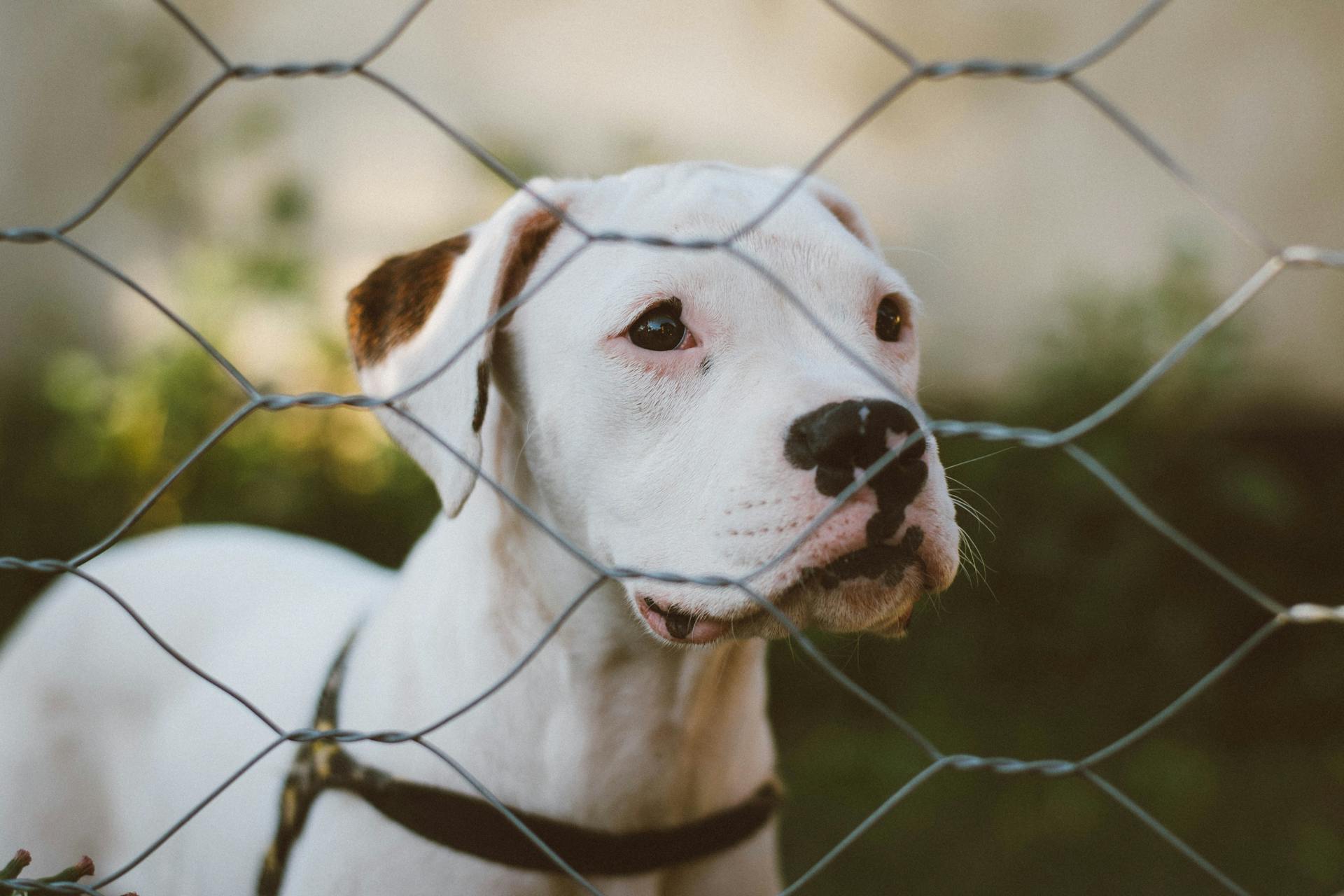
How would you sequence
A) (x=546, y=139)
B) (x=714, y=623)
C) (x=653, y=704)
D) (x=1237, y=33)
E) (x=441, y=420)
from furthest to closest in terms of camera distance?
(x=546, y=139) → (x=1237, y=33) → (x=653, y=704) → (x=441, y=420) → (x=714, y=623)

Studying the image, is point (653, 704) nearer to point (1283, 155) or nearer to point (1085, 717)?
point (1085, 717)

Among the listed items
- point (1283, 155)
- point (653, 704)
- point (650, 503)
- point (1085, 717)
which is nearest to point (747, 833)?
point (653, 704)

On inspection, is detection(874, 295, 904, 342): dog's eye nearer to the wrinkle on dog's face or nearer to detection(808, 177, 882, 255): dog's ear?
the wrinkle on dog's face

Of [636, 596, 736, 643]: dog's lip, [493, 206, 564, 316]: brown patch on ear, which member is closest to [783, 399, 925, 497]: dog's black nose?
[636, 596, 736, 643]: dog's lip

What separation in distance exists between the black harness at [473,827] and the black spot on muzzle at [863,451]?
0.66 meters

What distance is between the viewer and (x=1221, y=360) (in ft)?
11.5

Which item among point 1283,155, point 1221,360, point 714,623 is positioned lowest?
point 1221,360

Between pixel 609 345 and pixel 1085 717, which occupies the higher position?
pixel 609 345

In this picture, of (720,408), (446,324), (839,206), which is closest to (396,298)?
(446,324)

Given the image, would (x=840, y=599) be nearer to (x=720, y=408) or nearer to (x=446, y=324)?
(x=720, y=408)

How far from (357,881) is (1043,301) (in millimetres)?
3664

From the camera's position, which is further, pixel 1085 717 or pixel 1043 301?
pixel 1043 301

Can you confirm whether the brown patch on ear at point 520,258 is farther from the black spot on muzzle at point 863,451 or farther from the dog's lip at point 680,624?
the black spot on muzzle at point 863,451

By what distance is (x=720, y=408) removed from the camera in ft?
4.74
